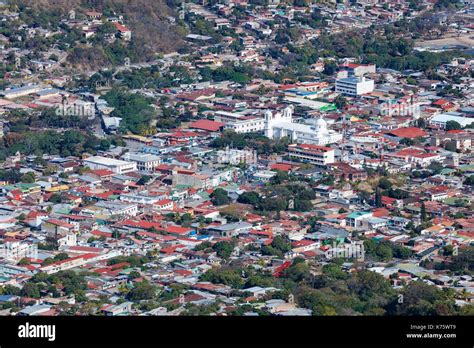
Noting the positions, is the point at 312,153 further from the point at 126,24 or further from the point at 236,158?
the point at 126,24

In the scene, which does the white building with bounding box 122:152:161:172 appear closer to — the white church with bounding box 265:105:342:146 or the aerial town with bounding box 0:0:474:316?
the aerial town with bounding box 0:0:474:316

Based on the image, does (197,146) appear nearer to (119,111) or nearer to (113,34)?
(119,111)

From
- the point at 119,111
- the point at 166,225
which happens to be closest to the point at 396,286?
the point at 166,225

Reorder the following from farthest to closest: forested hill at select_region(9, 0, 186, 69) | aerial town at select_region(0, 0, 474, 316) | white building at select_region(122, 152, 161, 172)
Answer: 1. forested hill at select_region(9, 0, 186, 69)
2. white building at select_region(122, 152, 161, 172)
3. aerial town at select_region(0, 0, 474, 316)

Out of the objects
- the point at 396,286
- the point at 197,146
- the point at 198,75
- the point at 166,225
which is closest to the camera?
the point at 396,286

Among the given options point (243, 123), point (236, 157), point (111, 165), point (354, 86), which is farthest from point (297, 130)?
point (354, 86)

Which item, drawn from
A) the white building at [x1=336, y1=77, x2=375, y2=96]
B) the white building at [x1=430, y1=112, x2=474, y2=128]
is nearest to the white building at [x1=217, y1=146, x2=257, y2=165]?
the white building at [x1=430, y1=112, x2=474, y2=128]
